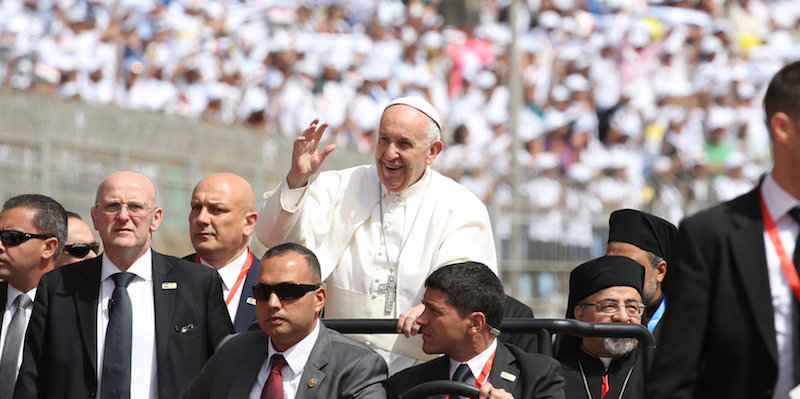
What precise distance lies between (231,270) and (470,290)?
1.93m

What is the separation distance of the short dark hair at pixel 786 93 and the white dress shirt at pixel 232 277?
3.50 metres

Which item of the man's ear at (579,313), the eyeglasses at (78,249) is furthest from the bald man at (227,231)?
the man's ear at (579,313)

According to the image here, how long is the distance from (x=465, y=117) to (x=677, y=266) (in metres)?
15.8

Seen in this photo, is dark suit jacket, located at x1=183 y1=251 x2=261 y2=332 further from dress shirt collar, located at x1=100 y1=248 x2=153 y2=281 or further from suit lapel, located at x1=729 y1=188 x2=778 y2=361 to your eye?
suit lapel, located at x1=729 y1=188 x2=778 y2=361

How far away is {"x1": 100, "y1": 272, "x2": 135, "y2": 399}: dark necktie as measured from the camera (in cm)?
552

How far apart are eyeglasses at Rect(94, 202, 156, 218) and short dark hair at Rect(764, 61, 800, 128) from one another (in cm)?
312

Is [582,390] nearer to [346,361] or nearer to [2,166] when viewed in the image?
[346,361]

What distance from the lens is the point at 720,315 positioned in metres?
3.72

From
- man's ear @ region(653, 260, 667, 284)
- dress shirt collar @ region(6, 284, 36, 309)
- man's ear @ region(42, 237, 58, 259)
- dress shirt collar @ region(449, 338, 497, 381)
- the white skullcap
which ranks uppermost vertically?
the white skullcap

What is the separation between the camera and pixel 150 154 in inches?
518

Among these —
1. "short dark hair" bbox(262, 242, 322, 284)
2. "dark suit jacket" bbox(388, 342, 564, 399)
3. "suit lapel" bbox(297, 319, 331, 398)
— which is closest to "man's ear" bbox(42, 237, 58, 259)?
"short dark hair" bbox(262, 242, 322, 284)

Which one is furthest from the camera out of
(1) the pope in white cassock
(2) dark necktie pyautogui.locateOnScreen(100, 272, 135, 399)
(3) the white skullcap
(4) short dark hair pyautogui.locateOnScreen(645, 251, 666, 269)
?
(4) short dark hair pyautogui.locateOnScreen(645, 251, 666, 269)

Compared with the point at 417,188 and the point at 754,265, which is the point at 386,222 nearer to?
the point at 417,188

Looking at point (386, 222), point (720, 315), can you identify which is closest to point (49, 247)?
point (386, 222)
